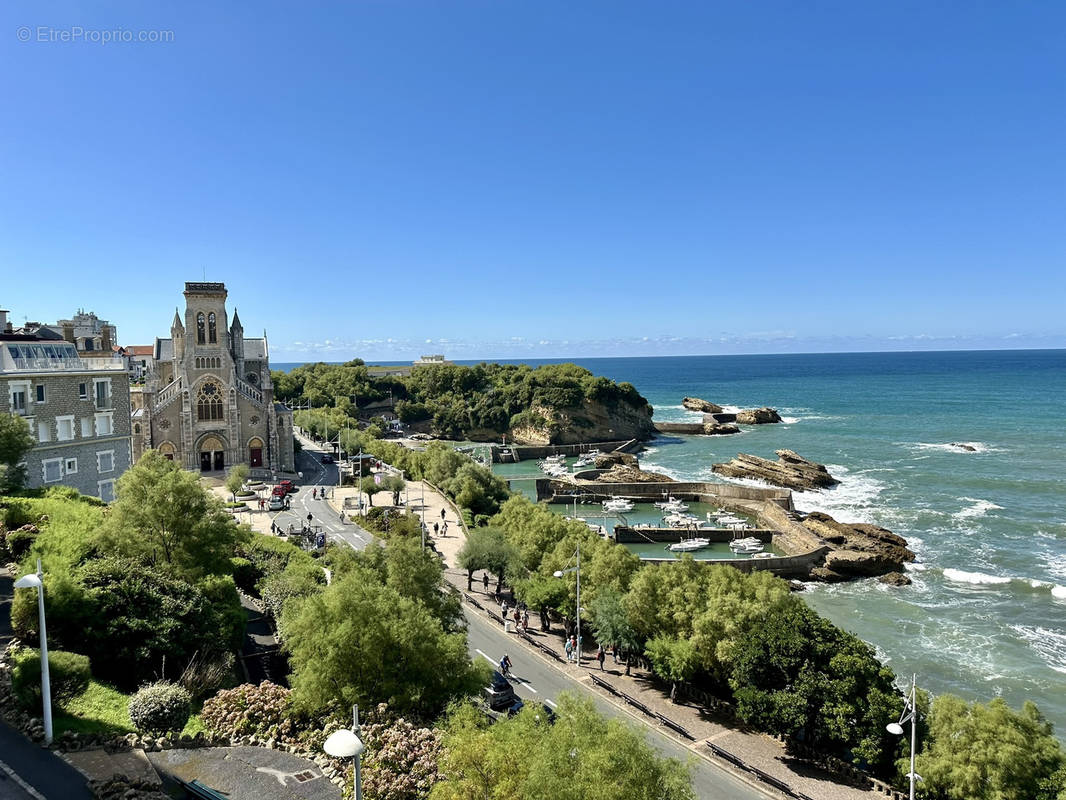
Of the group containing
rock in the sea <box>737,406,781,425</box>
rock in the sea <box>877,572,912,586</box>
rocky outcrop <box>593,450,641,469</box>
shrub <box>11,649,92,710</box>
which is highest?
shrub <box>11,649,92,710</box>

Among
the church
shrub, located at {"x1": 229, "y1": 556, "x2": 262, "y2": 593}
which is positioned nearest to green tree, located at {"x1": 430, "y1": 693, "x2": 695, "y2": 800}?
shrub, located at {"x1": 229, "y1": 556, "x2": 262, "y2": 593}

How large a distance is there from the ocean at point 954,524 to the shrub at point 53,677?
3090 cm

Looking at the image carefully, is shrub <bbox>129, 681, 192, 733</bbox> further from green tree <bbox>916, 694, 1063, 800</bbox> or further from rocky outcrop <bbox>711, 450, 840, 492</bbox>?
rocky outcrop <bbox>711, 450, 840, 492</bbox>

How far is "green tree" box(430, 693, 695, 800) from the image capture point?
12.1m

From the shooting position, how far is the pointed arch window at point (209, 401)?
6512cm

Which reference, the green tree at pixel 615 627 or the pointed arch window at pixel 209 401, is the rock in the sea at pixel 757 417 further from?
the green tree at pixel 615 627

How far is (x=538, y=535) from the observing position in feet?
120

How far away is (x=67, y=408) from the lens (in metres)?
32.9

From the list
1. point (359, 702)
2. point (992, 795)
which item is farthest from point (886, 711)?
point (359, 702)

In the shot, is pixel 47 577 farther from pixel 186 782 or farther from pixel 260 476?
pixel 260 476

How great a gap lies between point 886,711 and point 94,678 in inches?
→ 856

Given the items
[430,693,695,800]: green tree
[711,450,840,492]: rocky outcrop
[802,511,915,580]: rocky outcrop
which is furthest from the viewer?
[711,450,840,492]: rocky outcrop

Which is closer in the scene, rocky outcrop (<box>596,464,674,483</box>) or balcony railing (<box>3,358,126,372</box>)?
balcony railing (<box>3,358,126,372</box>)

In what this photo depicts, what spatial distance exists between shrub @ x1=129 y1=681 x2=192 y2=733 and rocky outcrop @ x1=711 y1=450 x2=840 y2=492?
67.7m
